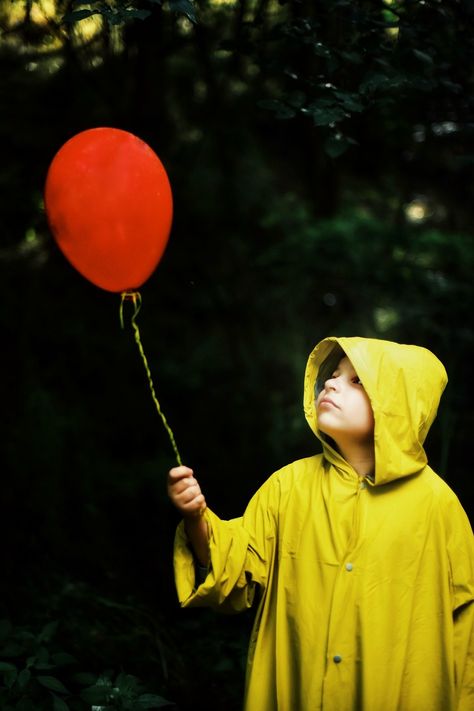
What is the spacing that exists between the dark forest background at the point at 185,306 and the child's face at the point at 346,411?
35.1 inches

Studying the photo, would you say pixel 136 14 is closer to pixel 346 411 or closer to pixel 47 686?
pixel 346 411

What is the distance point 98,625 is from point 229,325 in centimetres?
301

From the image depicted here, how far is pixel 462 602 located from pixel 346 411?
0.67 m

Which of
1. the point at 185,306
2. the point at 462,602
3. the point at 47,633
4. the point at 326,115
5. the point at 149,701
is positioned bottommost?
the point at 185,306

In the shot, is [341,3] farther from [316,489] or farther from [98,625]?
[98,625]

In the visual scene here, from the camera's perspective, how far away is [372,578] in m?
1.97

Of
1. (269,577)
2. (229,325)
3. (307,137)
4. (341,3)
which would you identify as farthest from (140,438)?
(307,137)

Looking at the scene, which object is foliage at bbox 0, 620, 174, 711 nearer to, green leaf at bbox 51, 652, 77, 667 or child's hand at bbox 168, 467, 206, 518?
green leaf at bbox 51, 652, 77, 667

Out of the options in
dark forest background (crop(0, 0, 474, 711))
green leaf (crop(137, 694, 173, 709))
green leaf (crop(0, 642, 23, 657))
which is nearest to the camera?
green leaf (crop(137, 694, 173, 709))

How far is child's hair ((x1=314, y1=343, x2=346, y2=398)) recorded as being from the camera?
233cm

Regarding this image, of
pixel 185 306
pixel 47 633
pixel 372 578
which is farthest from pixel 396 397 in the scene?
pixel 185 306

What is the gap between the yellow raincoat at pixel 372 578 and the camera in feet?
6.43

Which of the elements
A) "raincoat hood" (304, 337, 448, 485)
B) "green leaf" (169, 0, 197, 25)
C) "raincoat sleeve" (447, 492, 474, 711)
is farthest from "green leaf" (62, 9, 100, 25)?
"raincoat sleeve" (447, 492, 474, 711)

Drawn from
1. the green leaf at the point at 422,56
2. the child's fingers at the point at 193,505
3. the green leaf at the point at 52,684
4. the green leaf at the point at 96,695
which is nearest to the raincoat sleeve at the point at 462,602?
the child's fingers at the point at 193,505
